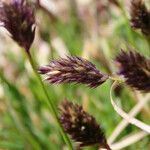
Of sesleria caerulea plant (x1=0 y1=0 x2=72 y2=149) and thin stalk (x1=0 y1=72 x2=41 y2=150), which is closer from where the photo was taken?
sesleria caerulea plant (x1=0 y1=0 x2=72 y2=149)

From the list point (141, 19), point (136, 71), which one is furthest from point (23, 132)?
point (136, 71)

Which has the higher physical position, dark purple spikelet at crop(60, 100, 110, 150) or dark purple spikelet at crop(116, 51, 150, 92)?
dark purple spikelet at crop(116, 51, 150, 92)

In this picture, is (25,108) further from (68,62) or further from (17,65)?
(68,62)

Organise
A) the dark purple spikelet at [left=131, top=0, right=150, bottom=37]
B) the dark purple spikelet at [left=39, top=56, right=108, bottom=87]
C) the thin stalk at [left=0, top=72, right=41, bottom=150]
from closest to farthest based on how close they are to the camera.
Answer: the dark purple spikelet at [left=39, top=56, right=108, bottom=87] → the dark purple spikelet at [left=131, top=0, right=150, bottom=37] → the thin stalk at [left=0, top=72, right=41, bottom=150]

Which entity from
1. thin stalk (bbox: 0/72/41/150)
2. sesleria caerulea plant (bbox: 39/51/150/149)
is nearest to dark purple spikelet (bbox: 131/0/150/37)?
sesleria caerulea plant (bbox: 39/51/150/149)

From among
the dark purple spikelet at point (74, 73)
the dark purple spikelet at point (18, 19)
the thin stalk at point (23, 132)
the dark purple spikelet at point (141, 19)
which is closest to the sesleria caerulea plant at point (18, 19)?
the dark purple spikelet at point (18, 19)

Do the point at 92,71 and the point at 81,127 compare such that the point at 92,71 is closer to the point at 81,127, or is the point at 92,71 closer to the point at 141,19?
the point at 81,127

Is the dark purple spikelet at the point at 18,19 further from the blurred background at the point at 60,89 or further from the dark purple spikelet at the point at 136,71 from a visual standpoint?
the blurred background at the point at 60,89

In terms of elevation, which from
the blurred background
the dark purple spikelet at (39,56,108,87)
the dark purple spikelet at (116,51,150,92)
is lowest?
the blurred background

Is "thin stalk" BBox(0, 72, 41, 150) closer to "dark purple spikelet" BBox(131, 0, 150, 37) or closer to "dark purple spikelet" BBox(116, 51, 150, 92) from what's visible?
"dark purple spikelet" BBox(131, 0, 150, 37)
